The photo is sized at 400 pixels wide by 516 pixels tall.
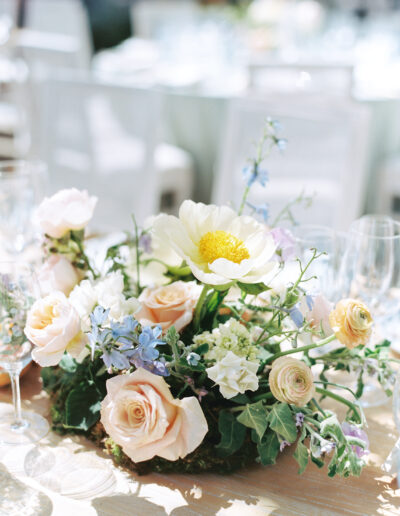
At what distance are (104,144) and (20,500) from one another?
1.79 meters

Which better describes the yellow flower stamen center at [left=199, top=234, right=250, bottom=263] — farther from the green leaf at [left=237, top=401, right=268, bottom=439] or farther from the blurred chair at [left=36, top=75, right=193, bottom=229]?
the blurred chair at [left=36, top=75, right=193, bottom=229]

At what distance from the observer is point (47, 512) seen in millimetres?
709

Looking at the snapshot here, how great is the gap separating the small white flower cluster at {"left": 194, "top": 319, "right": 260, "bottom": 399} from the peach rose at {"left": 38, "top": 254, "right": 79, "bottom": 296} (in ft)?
0.81

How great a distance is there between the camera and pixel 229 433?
74cm

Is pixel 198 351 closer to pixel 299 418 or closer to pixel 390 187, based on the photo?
pixel 299 418

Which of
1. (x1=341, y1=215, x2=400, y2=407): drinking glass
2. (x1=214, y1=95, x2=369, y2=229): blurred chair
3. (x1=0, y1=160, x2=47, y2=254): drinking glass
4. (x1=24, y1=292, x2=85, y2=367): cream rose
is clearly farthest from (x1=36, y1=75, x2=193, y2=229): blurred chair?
(x1=24, y1=292, x2=85, y2=367): cream rose

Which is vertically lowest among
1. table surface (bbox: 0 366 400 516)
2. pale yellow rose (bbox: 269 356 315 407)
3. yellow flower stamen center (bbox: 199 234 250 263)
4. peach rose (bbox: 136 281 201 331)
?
table surface (bbox: 0 366 400 516)

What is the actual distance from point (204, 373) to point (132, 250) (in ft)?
0.84

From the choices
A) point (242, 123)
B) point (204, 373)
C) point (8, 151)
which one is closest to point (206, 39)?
point (8, 151)

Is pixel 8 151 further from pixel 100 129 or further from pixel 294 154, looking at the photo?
pixel 294 154

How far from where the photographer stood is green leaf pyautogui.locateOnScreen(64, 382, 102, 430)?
80 cm

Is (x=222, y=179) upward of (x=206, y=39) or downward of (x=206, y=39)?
downward

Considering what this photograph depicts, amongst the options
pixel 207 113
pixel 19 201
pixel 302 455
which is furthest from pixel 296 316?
pixel 207 113

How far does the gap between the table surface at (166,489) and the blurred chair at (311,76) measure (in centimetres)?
150
